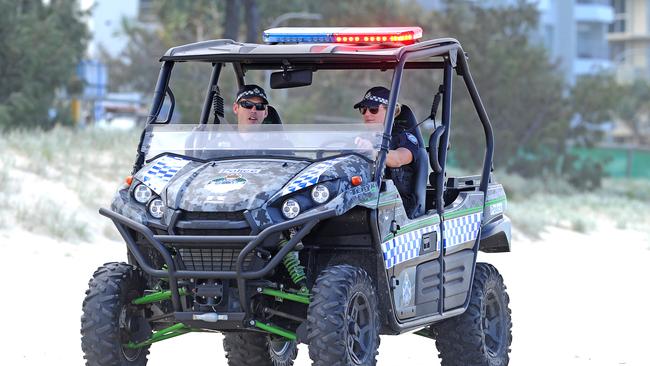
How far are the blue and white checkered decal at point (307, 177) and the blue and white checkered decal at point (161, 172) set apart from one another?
0.69 meters

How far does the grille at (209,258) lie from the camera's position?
7.78 m

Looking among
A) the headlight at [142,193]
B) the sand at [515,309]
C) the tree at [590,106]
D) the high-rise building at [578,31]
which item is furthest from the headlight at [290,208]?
the high-rise building at [578,31]

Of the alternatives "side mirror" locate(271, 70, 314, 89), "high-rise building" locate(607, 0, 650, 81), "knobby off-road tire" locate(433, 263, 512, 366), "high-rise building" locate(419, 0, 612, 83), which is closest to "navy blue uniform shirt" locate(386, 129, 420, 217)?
"side mirror" locate(271, 70, 314, 89)

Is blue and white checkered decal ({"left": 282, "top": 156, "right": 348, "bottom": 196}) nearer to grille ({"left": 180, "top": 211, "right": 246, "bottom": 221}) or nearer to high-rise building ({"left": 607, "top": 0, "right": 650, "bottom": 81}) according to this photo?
grille ({"left": 180, "top": 211, "right": 246, "bottom": 221})

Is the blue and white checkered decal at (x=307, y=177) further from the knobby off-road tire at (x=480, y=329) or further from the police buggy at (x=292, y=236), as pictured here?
the knobby off-road tire at (x=480, y=329)

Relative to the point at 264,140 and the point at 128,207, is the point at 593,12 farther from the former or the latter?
the point at 128,207

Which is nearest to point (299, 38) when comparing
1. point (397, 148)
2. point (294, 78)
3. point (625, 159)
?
point (294, 78)

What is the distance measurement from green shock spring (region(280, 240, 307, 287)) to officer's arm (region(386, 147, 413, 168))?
3.46 feet

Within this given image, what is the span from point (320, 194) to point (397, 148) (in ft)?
4.34

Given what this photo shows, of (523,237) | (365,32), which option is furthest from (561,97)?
(365,32)

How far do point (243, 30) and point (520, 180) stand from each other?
1267cm

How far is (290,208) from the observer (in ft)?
25.5

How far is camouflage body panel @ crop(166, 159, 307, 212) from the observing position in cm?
777

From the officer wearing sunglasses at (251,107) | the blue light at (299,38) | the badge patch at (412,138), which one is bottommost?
the badge patch at (412,138)
